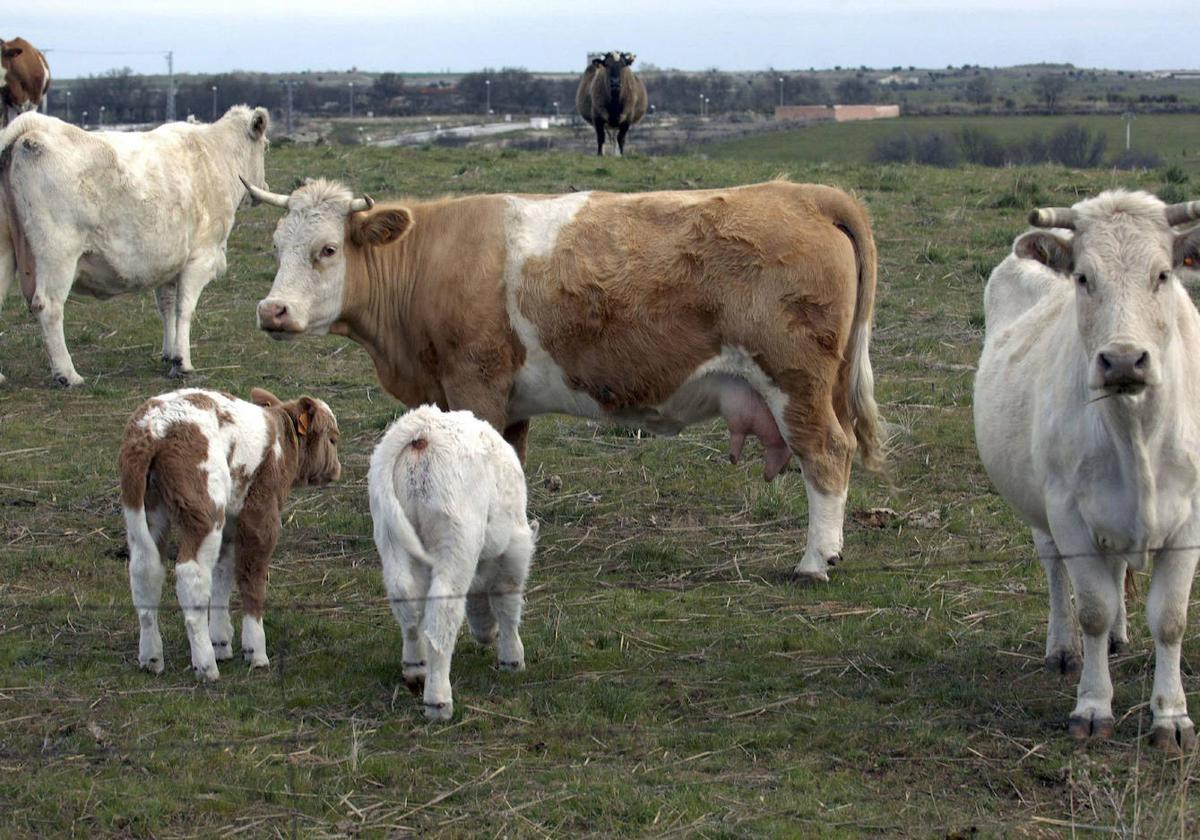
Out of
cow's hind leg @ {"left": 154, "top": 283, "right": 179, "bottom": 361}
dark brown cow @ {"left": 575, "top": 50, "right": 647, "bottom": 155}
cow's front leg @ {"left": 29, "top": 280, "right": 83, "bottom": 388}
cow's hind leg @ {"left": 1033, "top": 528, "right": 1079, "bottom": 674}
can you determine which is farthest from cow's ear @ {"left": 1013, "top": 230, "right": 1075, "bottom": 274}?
dark brown cow @ {"left": 575, "top": 50, "right": 647, "bottom": 155}

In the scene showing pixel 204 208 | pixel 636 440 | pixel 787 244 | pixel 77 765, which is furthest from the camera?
pixel 204 208

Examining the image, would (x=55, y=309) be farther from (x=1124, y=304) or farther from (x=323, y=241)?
(x=1124, y=304)

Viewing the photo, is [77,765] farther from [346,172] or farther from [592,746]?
[346,172]

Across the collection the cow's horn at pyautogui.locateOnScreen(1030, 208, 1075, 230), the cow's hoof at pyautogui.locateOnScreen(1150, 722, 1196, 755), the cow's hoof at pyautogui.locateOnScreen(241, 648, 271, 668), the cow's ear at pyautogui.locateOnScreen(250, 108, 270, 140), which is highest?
the cow's ear at pyautogui.locateOnScreen(250, 108, 270, 140)

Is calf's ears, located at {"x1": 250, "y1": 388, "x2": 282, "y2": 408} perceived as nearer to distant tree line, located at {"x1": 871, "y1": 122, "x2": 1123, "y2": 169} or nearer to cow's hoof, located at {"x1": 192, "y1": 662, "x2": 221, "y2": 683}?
cow's hoof, located at {"x1": 192, "y1": 662, "x2": 221, "y2": 683}

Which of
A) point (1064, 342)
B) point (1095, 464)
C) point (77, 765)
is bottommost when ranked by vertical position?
point (77, 765)

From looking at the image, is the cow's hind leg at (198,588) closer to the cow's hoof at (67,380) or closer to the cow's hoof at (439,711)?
the cow's hoof at (439,711)

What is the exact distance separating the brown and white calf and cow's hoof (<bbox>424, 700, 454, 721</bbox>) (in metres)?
1.02

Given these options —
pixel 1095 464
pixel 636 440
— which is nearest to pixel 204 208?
pixel 636 440

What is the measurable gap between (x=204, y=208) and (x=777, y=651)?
7837mm

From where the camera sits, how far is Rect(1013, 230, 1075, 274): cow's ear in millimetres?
5680

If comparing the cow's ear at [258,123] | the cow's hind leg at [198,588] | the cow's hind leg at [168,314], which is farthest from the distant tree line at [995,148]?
the cow's hind leg at [198,588]

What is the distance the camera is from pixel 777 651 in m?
7.01

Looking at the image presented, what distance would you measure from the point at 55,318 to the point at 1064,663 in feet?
27.3
